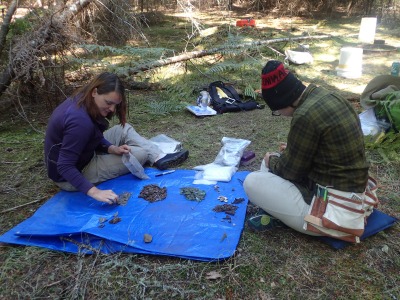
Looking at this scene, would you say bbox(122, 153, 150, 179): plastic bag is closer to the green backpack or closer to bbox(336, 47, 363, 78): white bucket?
the green backpack

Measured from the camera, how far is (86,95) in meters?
2.44

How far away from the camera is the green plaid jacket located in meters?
1.85

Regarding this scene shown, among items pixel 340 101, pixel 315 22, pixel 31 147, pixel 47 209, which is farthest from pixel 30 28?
pixel 315 22

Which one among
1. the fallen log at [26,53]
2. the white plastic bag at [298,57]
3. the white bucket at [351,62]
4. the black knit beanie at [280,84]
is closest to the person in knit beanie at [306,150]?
the black knit beanie at [280,84]

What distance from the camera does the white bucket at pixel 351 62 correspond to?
235 inches

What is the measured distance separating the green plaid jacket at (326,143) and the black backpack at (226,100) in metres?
2.83

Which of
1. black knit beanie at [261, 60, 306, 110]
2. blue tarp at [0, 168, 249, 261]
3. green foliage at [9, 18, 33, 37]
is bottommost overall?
blue tarp at [0, 168, 249, 261]

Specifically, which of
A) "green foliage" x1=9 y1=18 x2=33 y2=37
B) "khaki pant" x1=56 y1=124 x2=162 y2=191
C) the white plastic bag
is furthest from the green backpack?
"green foliage" x1=9 y1=18 x2=33 y2=37

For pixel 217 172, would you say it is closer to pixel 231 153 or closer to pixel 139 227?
pixel 231 153

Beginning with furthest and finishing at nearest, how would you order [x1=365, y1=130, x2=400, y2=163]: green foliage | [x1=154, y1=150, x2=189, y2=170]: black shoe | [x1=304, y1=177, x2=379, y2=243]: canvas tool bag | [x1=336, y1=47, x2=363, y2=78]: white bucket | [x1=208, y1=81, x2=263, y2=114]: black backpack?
[x1=336, y1=47, x2=363, y2=78]: white bucket < [x1=208, y1=81, x2=263, y2=114]: black backpack < [x1=365, y1=130, x2=400, y2=163]: green foliage < [x1=154, y1=150, x2=189, y2=170]: black shoe < [x1=304, y1=177, x2=379, y2=243]: canvas tool bag

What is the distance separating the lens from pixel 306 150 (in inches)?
76.8

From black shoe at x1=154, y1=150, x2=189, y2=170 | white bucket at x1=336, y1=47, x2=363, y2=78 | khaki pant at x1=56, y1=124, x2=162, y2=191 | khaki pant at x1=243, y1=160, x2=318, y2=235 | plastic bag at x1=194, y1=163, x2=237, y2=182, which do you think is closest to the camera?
khaki pant at x1=243, y1=160, x2=318, y2=235

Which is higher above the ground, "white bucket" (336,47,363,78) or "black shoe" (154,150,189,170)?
"white bucket" (336,47,363,78)

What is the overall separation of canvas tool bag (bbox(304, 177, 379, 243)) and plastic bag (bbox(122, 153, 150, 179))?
4.96 feet
